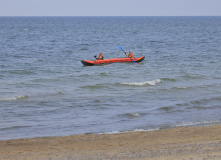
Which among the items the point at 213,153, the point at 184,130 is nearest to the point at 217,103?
the point at 184,130

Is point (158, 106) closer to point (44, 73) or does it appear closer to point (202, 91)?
point (202, 91)

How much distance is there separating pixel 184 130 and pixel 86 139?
10.3ft

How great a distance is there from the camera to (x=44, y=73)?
25.1 metres

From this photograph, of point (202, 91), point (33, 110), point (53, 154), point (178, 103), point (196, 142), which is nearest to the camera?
point (53, 154)

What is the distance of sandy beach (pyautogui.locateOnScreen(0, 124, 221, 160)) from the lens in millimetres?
8844

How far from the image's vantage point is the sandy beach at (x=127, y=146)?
8844mm

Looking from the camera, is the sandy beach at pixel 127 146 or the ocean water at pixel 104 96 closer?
the sandy beach at pixel 127 146

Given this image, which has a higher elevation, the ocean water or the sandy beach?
the sandy beach

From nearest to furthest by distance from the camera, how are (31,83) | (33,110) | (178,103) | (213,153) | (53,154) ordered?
(213,153)
(53,154)
(33,110)
(178,103)
(31,83)

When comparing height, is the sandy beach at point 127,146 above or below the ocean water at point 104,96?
above

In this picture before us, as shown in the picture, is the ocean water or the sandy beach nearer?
the sandy beach

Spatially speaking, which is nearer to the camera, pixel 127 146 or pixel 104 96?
pixel 127 146

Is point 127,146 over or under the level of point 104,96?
over

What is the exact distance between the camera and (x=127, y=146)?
33.1ft
